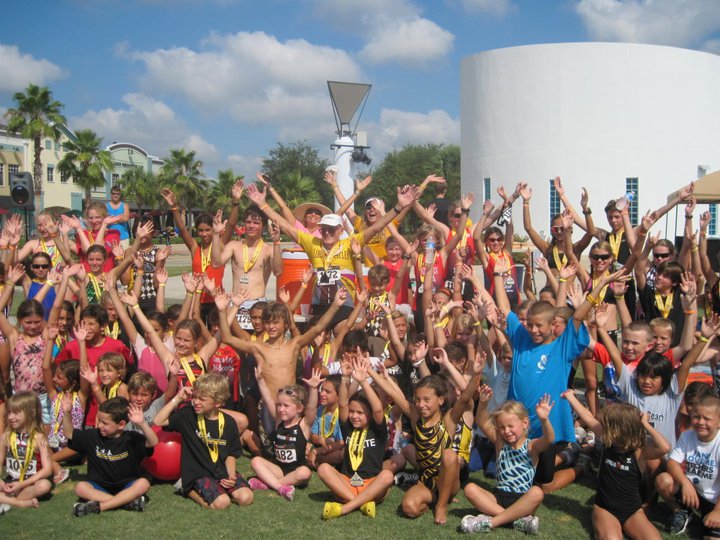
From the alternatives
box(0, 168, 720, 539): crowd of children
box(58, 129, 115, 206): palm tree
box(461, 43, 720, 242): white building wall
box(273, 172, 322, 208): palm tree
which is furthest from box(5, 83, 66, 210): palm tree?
box(0, 168, 720, 539): crowd of children

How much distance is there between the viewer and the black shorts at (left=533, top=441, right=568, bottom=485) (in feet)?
16.0

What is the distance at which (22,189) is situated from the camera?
14.2 m

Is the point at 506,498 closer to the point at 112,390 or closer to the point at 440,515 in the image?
the point at 440,515

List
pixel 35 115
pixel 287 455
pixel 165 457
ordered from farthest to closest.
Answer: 1. pixel 35 115
2. pixel 287 455
3. pixel 165 457

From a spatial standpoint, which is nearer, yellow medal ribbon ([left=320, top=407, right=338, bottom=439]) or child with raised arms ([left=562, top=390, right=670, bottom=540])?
child with raised arms ([left=562, top=390, right=670, bottom=540])

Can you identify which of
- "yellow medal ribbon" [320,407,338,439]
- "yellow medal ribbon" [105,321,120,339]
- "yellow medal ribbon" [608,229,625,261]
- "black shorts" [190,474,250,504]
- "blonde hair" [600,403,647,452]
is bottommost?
"black shorts" [190,474,250,504]

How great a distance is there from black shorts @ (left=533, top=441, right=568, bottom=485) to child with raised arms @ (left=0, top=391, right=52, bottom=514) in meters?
3.62

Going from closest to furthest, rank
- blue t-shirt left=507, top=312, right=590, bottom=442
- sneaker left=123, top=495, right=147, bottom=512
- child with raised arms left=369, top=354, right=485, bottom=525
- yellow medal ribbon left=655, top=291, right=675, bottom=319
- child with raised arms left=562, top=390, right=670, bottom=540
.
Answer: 1. child with raised arms left=562, top=390, right=670, bottom=540
2. child with raised arms left=369, top=354, right=485, bottom=525
3. sneaker left=123, top=495, right=147, bottom=512
4. blue t-shirt left=507, top=312, right=590, bottom=442
5. yellow medal ribbon left=655, top=291, right=675, bottom=319

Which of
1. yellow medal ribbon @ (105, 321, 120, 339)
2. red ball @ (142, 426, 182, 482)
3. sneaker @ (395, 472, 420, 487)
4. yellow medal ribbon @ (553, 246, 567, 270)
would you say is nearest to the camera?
red ball @ (142, 426, 182, 482)

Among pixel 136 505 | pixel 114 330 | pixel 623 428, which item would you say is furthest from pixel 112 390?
pixel 623 428

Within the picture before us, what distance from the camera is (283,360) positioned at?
19.2 ft

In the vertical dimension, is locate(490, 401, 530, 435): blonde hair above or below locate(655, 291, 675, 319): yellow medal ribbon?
below

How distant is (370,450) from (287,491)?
2.31ft

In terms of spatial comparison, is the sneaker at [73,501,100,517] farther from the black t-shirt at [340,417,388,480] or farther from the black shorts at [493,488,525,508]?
the black shorts at [493,488,525,508]
